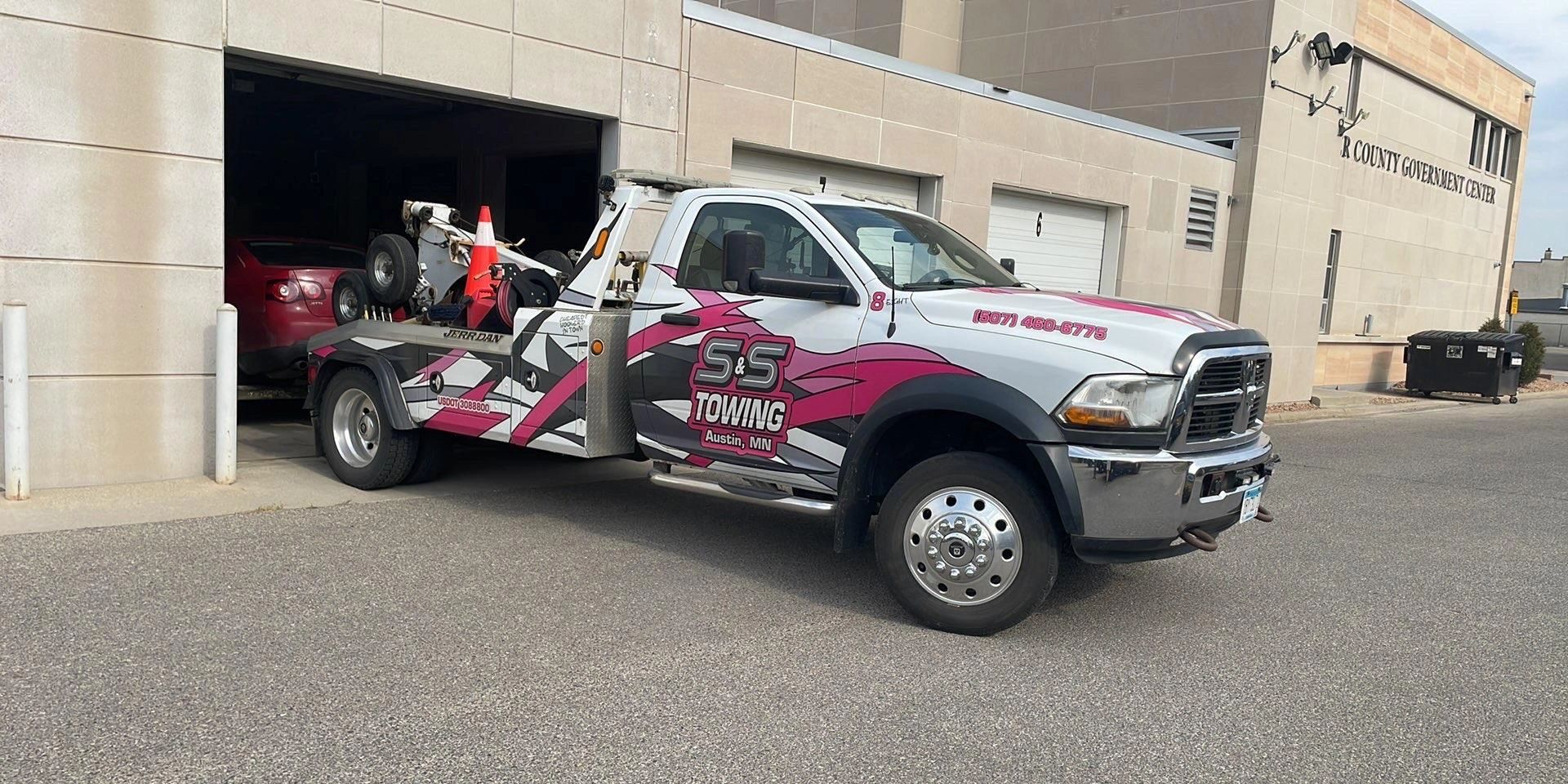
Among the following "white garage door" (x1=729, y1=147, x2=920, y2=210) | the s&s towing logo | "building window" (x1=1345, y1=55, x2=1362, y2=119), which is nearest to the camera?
the s&s towing logo

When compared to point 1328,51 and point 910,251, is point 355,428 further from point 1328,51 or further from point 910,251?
point 1328,51

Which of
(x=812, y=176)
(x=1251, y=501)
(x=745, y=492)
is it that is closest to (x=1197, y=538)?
(x=1251, y=501)

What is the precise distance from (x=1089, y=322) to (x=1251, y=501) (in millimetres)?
1331

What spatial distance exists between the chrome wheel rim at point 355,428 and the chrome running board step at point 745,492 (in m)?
2.64

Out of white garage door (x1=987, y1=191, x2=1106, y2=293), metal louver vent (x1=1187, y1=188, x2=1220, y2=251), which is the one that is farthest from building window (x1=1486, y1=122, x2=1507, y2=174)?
white garage door (x1=987, y1=191, x2=1106, y2=293)

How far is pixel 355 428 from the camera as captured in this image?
8.51 metres

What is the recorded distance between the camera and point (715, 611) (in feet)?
19.0

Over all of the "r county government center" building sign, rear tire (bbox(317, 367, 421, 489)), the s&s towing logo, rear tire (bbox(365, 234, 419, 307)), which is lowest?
rear tire (bbox(317, 367, 421, 489))

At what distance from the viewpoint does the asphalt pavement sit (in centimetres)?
408

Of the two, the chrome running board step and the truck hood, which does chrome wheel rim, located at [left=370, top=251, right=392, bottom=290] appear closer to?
the chrome running board step

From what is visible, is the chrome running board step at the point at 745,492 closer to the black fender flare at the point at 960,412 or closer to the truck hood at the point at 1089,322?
the black fender flare at the point at 960,412

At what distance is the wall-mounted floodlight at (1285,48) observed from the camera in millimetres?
17578

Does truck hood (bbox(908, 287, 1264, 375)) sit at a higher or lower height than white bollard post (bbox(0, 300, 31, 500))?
higher

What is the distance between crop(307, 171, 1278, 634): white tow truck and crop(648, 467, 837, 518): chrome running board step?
0.02 meters
